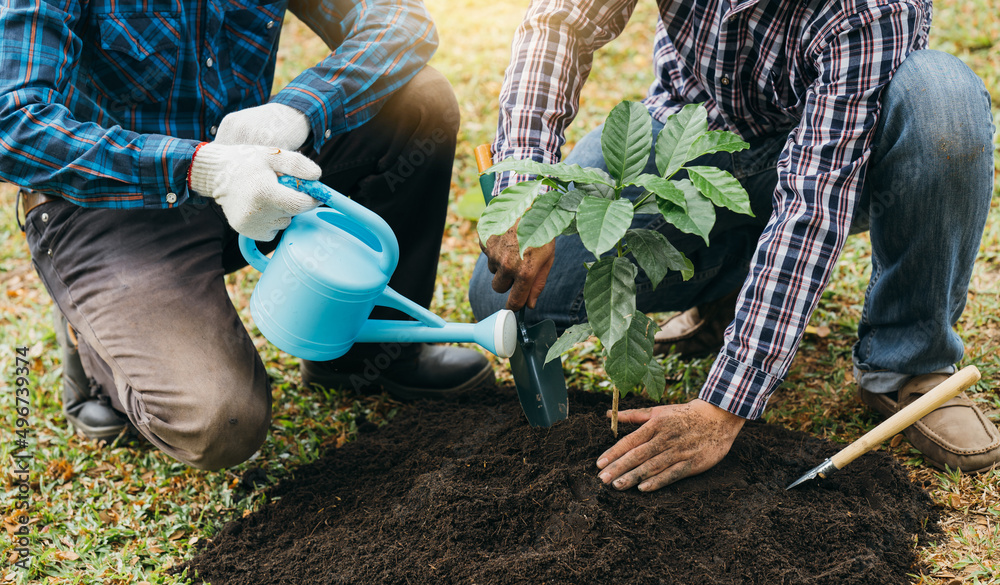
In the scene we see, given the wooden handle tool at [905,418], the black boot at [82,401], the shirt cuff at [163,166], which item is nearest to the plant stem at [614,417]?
the wooden handle tool at [905,418]

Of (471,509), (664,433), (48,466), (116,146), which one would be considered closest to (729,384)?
(664,433)

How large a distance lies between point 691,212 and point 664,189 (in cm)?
8

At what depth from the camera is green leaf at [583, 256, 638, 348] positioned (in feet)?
4.84

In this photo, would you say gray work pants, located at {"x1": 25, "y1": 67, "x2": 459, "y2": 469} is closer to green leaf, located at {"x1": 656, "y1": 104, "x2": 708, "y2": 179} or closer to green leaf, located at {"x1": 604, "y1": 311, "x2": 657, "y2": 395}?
green leaf, located at {"x1": 604, "y1": 311, "x2": 657, "y2": 395}

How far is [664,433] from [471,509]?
487 mm

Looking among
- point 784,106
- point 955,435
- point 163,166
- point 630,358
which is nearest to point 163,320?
point 163,166

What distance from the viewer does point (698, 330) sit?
2.50 meters

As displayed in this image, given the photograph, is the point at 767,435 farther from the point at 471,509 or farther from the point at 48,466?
the point at 48,466

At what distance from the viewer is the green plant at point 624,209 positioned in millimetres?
1384

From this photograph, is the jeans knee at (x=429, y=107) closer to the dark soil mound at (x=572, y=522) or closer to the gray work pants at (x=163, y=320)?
the gray work pants at (x=163, y=320)

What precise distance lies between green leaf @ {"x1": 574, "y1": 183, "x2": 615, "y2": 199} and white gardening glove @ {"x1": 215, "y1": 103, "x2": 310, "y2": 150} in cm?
88

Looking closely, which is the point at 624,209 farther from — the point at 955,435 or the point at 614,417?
the point at 955,435

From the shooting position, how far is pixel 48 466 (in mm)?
2223

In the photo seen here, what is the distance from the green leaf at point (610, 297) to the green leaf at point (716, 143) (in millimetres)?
277
